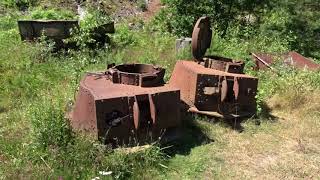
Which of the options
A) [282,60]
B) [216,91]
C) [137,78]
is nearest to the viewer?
[137,78]

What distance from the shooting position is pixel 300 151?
17.5ft

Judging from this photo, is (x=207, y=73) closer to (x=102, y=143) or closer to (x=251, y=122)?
(x=251, y=122)

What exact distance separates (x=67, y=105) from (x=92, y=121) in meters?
1.19

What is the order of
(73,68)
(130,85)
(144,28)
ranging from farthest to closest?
(144,28), (73,68), (130,85)

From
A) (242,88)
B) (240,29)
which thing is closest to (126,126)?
(242,88)

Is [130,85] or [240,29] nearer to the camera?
[130,85]

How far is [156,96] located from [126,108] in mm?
361

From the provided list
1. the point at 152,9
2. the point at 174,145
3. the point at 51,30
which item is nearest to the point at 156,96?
the point at 174,145

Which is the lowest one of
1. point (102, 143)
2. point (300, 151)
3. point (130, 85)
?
point (300, 151)

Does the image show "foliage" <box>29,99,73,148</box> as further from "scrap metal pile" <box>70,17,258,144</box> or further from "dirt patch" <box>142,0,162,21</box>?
"dirt patch" <box>142,0,162,21</box>

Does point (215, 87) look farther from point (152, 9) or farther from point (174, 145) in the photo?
point (152, 9)

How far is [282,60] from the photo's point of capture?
8469 mm

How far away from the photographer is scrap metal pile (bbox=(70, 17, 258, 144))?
4.66m

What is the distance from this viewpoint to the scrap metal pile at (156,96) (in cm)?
466
